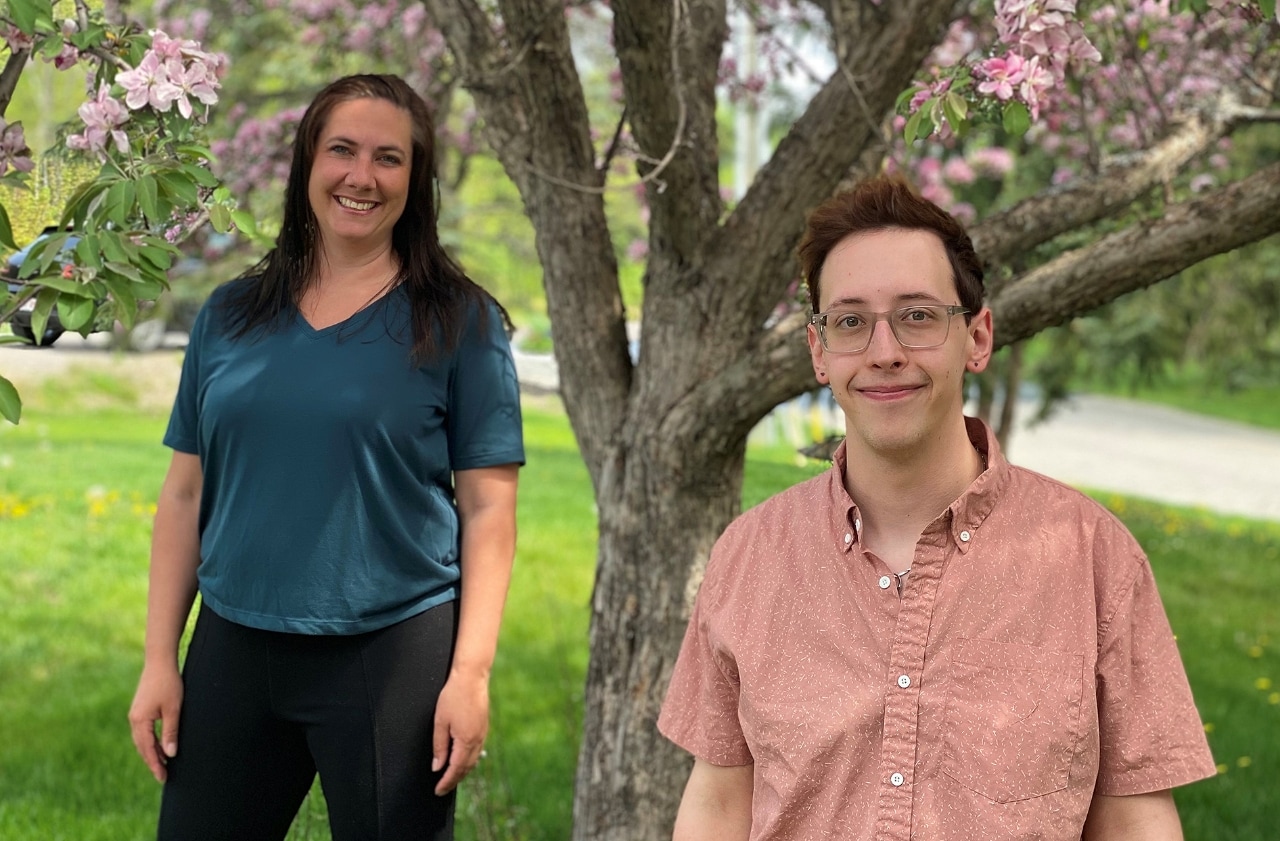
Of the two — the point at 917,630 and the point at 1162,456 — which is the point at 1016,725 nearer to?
the point at 917,630

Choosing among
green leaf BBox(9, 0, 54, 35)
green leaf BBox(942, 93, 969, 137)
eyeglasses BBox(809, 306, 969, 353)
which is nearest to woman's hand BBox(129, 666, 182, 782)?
green leaf BBox(9, 0, 54, 35)

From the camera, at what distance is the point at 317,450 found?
2.08 meters

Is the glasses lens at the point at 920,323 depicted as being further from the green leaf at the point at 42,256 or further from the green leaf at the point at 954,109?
the green leaf at the point at 42,256

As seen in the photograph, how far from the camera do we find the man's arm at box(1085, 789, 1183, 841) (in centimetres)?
158

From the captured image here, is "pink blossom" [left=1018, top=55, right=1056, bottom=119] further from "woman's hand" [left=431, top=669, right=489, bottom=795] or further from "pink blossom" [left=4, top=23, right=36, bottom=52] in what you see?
"pink blossom" [left=4, top=23, right=36, bottom=52]

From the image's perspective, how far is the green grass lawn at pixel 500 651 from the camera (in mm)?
3975

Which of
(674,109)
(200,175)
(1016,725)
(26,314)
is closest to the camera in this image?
(1016,725)

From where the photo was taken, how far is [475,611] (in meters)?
2.17

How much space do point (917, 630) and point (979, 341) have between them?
1.40ft

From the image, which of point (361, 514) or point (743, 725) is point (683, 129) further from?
point (743, 725)

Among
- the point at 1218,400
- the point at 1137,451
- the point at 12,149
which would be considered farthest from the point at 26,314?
the point at 1218,400

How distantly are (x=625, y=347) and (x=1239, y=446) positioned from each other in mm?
19078

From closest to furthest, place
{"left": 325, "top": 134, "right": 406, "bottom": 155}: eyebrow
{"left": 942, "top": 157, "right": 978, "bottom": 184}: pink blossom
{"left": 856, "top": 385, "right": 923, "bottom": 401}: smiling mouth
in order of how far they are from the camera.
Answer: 1. {"left": 856, "top": 385, "right": 923, "bottom": 401}: smiling mouth
2. {"left": 325, "top": 134, "right": 406, "bottom": 155}: eyebrow
3. {"left": 942, "top": 157, "right": 978, "bottom": 184}: pink blossom

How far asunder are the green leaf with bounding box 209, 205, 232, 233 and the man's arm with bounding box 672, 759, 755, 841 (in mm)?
Result: 1045
